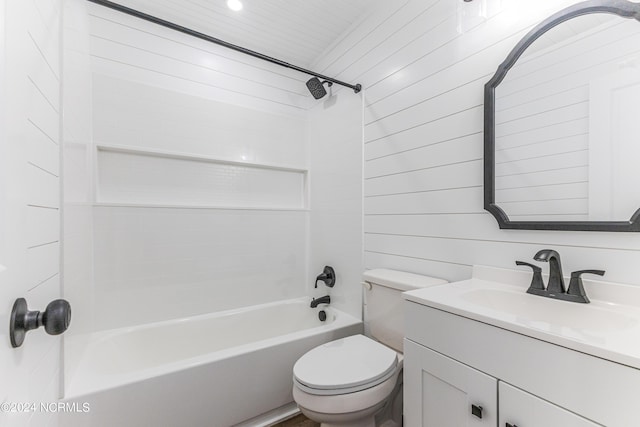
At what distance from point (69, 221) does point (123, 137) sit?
84cm

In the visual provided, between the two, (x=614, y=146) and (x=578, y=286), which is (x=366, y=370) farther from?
(x=614, y=146)

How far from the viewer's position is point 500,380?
79cm

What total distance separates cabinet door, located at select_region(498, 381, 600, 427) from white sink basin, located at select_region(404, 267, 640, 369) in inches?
6.3

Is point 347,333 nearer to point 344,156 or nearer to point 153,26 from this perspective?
point 344,156

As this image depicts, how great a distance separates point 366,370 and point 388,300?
41 cm

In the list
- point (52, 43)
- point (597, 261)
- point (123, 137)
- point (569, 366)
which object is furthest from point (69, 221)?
point (597, 261)

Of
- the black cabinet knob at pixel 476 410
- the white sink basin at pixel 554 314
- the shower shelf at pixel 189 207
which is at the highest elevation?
the shower shelf at pixel 189 207

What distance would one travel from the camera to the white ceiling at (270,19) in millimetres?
1812

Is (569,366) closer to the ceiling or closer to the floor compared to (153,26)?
closer to the floor

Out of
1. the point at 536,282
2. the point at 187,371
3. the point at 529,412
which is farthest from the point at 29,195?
the point at 536,282

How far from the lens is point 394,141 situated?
68.5 inches

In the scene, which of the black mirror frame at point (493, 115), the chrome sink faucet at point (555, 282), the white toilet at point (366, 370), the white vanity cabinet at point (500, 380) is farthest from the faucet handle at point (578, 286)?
the white toilet at point (366, 370)

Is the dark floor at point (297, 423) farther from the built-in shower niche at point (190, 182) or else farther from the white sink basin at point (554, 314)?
the built-in shower niche at point (190, 182)

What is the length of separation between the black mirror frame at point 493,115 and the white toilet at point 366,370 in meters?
0.45
